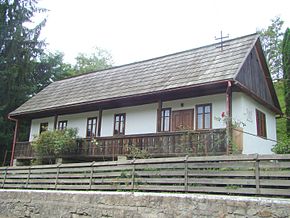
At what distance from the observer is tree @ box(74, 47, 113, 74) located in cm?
5288

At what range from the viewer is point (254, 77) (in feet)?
53.8

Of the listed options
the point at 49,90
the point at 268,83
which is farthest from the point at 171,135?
the point at 49,90

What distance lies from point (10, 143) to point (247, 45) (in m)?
19.5

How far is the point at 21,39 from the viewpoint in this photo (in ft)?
86.2

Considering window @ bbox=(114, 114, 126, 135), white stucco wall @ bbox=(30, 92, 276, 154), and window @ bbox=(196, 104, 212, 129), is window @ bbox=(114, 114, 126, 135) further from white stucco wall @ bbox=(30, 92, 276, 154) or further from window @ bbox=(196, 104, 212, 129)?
window @ bbox=(196, 104, 212, 129)

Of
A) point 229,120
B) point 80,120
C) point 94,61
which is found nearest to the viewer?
point 229,120

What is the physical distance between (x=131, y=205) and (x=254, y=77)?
10.3 m

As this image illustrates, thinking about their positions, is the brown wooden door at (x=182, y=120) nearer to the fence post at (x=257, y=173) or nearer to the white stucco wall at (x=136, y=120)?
the white stucco wall at (x=136, y=120)

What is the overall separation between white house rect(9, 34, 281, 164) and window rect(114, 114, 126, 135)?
0.05m

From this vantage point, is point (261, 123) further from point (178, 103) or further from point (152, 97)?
point (152, 97)

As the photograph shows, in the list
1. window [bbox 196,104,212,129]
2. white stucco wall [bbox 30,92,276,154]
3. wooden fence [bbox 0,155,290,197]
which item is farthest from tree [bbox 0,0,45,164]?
window [bbox 196,104,212,129]

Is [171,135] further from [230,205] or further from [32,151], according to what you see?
[32,151]

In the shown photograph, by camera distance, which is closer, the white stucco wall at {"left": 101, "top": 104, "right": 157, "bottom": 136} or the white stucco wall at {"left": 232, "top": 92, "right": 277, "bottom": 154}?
the white stucco wall at {"left": 232, "top": 92, "right": 277, "bottom": 154}

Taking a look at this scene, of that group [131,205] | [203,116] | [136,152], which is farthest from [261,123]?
[131,205]
